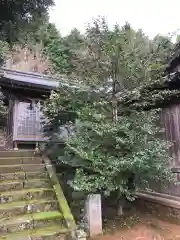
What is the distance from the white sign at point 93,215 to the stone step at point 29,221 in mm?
672

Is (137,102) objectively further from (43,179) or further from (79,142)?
(43,179)

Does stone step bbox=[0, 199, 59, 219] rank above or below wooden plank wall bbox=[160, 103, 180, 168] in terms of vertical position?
below

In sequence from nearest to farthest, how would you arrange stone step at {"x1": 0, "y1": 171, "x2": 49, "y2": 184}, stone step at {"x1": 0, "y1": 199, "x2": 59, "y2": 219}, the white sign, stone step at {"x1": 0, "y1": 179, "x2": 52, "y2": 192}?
stone step at {"x1": 0, "y1": 199, "x2": 59, "y2": 219} < the white sign < stone step at {"x1": 0, "y1": 179, "x2": 52, "y2": 192} < stone step at {"x1": 0, "y1": 171, "x2": 49, "y2": 184}

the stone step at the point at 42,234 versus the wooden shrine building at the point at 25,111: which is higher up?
the wooden shrine building at the point at 25,111

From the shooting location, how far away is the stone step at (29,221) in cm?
475

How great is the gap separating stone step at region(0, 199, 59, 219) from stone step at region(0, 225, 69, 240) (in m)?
0.56

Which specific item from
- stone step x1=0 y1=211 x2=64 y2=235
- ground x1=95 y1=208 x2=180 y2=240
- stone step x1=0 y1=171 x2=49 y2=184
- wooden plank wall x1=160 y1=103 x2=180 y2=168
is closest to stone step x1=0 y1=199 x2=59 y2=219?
stone step x1=0 y1=211 x2=64 y2=235

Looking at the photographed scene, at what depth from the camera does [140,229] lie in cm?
561

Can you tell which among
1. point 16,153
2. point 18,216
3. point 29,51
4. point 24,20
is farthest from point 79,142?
point 29,51

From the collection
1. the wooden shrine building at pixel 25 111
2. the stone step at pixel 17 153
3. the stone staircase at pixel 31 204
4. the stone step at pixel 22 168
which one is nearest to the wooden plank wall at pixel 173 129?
the stone staircase at pixel 31 204

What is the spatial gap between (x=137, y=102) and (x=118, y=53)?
1421 mm

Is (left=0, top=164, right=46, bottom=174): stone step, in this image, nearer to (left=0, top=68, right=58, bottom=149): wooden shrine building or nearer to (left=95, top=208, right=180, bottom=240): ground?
(left=95, top=208, right=180, bottom=240): ground

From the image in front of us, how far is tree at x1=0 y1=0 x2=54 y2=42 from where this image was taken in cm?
792

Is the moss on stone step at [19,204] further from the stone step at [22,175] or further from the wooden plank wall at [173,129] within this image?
the wooden plank wall at [173,129]
